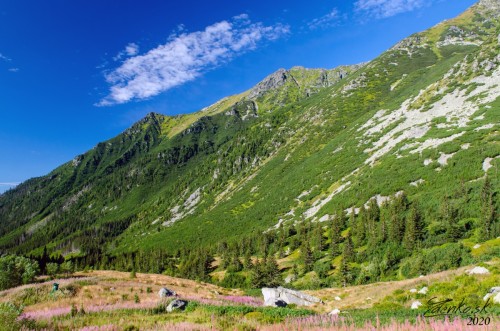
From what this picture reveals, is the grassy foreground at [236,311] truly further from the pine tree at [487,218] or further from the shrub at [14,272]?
the shrub at [14,272]

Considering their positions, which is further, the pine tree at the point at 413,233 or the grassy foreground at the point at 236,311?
the pine tree at the point at 413,233

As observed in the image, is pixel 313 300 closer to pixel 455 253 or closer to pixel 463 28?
pixel 455 253

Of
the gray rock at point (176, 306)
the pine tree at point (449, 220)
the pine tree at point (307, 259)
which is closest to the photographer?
the gray rock at point (176, 306)

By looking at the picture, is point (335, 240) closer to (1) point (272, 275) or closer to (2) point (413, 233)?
(1) point (272, 275)

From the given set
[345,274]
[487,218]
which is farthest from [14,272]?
[487,218]

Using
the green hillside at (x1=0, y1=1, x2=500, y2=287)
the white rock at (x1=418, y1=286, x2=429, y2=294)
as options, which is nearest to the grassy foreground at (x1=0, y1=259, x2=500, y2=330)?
the white rock at (x1=418, y1=286, x2=429, y2=294)

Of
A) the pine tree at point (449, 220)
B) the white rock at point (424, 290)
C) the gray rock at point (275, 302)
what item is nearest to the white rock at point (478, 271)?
the white rock at point (424, 290)

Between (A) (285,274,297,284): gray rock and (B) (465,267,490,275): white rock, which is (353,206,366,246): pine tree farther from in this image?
(B) (465,267,490,275): white rock

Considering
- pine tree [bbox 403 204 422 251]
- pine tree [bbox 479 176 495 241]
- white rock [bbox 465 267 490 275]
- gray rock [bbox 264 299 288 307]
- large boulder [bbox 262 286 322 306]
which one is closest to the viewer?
white rock [bbox 465 267 490 275]

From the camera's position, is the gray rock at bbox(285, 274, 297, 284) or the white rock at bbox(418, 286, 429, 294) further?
the gray rock at bbox(285, 274, 297, 284)

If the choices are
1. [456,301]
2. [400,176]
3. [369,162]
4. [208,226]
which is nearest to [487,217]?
[456,301]

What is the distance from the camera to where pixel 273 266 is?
38.6 metres

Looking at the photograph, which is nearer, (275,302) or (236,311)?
(236,311)

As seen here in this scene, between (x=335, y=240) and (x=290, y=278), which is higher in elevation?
(x=335, y=240)
